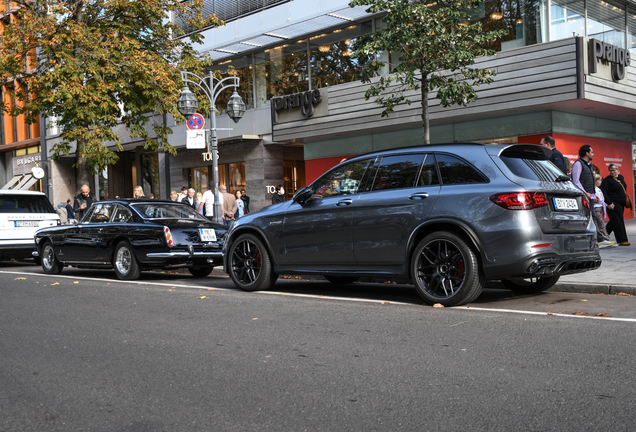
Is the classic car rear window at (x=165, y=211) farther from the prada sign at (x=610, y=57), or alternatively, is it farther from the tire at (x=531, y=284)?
the prada sign at (x=610, y=57)

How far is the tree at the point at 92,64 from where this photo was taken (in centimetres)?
2002

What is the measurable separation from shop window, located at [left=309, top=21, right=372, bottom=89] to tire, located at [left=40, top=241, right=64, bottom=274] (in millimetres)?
12443

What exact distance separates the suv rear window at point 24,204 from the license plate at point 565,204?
1293 cm

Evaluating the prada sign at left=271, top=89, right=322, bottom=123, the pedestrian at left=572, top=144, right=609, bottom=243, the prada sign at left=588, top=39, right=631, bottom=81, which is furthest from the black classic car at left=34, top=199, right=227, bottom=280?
the prada sign at left=271, top=89, right=322, bottom=123

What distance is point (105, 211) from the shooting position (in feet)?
40.3

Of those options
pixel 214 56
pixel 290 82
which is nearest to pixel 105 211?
pixel 290 82

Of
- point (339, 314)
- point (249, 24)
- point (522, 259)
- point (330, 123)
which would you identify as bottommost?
point (339, 314)

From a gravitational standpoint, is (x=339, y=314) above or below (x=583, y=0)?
below

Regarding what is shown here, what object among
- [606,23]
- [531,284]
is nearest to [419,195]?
[531,284]

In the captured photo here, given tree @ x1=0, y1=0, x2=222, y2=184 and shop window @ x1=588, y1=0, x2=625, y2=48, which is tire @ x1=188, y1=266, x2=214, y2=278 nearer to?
tree @ x1=0, y1=0, x2=222, y2=184

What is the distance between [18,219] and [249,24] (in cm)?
1330

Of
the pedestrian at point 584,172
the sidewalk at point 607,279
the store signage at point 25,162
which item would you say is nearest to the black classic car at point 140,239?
the sidewalk at point 607,279

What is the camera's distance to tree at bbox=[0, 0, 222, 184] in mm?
20016

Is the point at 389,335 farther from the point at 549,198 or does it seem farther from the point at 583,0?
the point at 583,0
